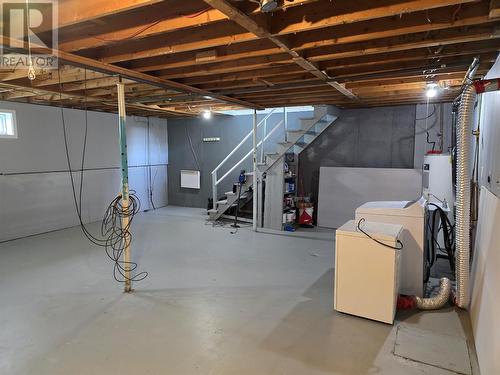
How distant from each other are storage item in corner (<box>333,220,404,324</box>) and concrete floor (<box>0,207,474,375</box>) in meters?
0.12

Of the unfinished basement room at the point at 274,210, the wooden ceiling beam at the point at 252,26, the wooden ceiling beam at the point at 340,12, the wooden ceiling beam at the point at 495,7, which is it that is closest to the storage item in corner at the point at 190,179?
the unfinished basement room at the point at 274,210

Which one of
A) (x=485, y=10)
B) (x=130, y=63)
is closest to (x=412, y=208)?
(x=485, y=10)

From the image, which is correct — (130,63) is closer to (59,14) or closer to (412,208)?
(59,14)

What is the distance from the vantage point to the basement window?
210 inches

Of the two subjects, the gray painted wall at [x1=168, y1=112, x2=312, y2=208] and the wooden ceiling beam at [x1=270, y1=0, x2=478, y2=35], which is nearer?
the wooden ceiling beam at [x1=270, y1=0, x2=478, y2=35]

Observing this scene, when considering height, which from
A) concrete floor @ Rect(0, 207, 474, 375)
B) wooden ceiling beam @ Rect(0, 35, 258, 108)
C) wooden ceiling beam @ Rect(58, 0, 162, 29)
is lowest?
concrete floor @ Rect(0, 207, 474, 375)

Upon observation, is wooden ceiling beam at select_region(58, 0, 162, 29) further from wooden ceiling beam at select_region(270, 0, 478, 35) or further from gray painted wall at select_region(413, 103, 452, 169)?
gray painted wall at select_region(413, 103, 452, 169)

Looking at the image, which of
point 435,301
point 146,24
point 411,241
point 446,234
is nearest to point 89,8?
point 146,24

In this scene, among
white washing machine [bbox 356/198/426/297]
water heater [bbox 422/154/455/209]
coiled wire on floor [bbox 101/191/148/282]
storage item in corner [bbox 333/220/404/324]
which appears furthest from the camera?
water heater [bbox 422/154/455/209]

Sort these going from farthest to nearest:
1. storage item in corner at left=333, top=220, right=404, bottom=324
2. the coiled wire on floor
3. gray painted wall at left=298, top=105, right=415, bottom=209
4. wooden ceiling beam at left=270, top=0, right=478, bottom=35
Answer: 1. gray painted wall at left=298, top=105, right=415, bottom=209
2. the coiled wire on floor
3. storage item in corner at left=333, top=220, right=404, bottom=324
4. wooden ceiling beam at left=270, top=0, right=478, bottom=35

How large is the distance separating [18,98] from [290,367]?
6.09 meters

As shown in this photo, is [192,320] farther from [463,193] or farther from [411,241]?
[463,193]

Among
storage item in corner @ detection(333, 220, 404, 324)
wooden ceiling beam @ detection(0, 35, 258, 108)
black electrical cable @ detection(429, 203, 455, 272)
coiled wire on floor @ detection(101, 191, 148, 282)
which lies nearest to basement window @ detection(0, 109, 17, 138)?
coiled wire on floor @ detection(101, 191, 148, 282)

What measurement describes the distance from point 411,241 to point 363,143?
135 inches
